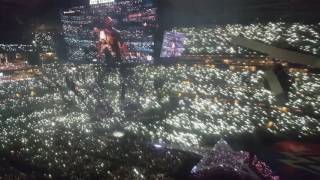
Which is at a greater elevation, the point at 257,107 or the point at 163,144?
the point at 257,107

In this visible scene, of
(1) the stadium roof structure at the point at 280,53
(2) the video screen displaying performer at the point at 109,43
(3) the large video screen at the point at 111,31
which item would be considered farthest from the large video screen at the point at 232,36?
(2) the video screen displaying performer at the point at 109,43

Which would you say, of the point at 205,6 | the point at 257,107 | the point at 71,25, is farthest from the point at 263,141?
the point at 71,25

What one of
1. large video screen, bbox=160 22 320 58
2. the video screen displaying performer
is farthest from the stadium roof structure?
the video screen displaying performer

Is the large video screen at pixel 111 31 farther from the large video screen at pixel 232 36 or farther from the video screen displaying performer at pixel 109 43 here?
the large video screen at pixel 232 36

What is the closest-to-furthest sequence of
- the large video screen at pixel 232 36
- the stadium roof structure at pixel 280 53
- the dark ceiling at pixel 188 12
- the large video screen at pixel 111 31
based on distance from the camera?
the stadium roof structure at pixel 280 53
the large video screen at pixel 232 36
the dark ceiling at pixel 188 12
the large video screen at pixel 111 31

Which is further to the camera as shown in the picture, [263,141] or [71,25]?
[71,25]

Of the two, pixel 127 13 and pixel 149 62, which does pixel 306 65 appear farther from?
pixel 127 13

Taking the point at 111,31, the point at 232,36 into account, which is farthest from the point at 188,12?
the point at 111,31
